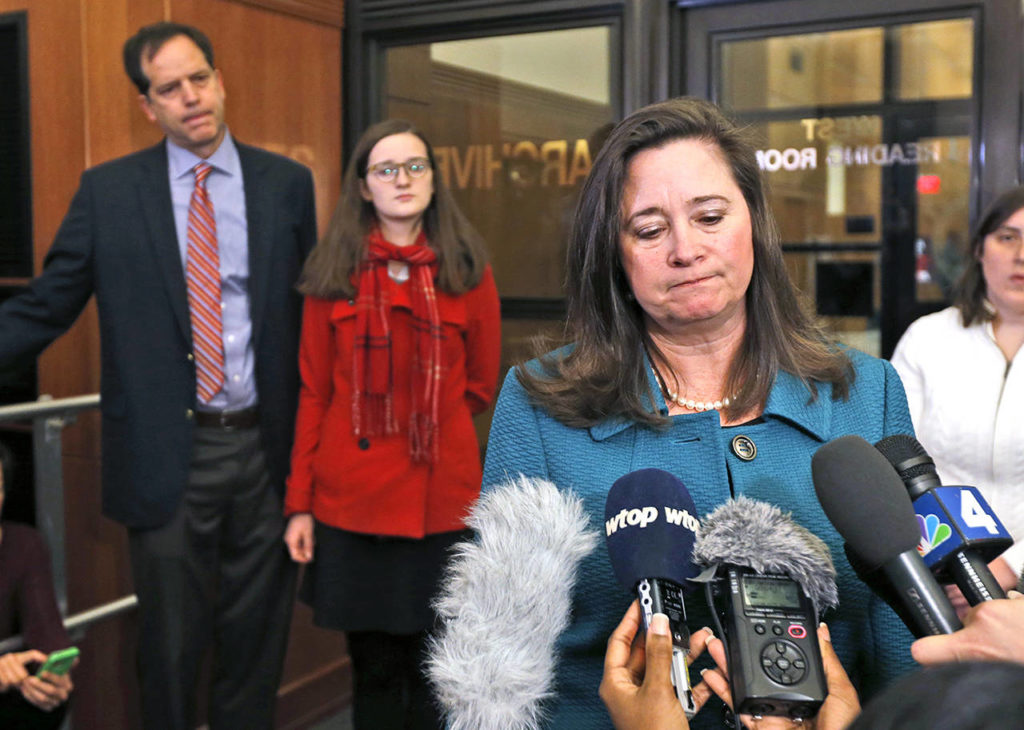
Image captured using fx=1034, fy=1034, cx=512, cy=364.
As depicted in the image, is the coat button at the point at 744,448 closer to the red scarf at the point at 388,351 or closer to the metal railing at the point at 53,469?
the red scarf at the point at 388,351

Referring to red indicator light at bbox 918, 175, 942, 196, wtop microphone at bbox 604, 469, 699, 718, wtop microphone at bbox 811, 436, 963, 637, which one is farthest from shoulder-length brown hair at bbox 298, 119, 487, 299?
wtop microphone at bbox 811, 436, 963, 637

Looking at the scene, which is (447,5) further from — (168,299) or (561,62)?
(168,299)

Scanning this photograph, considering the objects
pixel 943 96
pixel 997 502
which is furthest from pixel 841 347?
pixel 943 96

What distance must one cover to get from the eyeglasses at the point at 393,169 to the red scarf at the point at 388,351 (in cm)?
16

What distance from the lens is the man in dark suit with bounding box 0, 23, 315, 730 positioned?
2734 mm

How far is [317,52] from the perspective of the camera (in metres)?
3.92

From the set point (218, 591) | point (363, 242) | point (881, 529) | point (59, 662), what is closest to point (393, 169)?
point (363, 242)

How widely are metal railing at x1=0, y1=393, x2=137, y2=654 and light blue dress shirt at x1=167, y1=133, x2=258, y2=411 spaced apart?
0.39 m

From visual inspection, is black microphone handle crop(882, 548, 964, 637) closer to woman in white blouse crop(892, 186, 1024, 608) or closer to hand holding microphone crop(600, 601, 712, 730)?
hand holding microphone crop(600, 601, 712, 730)

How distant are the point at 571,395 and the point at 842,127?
2.35 meters

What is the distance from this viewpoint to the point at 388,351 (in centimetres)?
281

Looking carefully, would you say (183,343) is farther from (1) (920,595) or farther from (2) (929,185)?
(2) (929,185)

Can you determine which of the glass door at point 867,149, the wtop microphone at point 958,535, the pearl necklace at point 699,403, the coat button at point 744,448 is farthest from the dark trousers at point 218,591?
the wtop microphone at point 958,535

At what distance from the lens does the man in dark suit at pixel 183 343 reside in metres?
2.73
